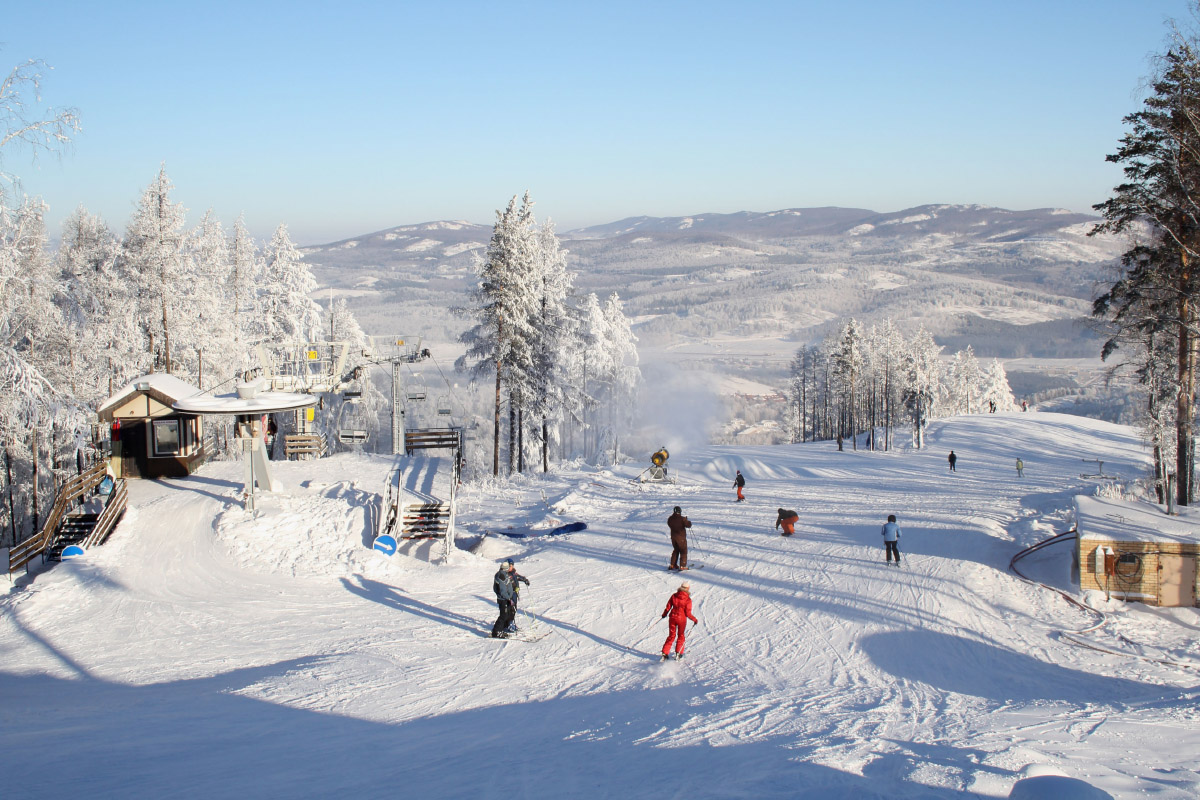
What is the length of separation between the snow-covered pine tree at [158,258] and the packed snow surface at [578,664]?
10484 mm

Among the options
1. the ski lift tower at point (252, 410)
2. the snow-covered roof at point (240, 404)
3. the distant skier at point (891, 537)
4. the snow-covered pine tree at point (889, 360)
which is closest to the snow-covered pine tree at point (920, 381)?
the snow-covered pine tree at point (889, 360)

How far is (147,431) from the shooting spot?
24422 mm

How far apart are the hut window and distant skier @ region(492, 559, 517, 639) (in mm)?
17132

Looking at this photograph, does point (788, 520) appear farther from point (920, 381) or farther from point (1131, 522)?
point (920, 381)

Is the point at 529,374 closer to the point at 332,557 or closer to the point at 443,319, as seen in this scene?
the point at 332,557

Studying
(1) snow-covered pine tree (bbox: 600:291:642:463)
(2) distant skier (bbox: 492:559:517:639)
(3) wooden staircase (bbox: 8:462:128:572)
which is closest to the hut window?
(3) wooden staircase (bbox: 8:462:128:572)

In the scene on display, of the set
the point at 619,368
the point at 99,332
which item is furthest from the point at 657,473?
the point at 99,332

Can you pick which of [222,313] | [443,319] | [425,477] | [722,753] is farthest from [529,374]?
[443,319]

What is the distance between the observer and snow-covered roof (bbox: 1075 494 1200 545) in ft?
52.6

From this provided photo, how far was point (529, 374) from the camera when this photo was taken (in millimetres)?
Result: 35031

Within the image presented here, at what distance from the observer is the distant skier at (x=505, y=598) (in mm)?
12930

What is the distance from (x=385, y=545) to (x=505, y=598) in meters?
6.69

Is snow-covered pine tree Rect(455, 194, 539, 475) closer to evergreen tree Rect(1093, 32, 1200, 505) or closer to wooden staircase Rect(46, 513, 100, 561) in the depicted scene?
wooden staircase Rect(46, 513, 100, 561)

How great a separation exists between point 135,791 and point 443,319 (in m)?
168
